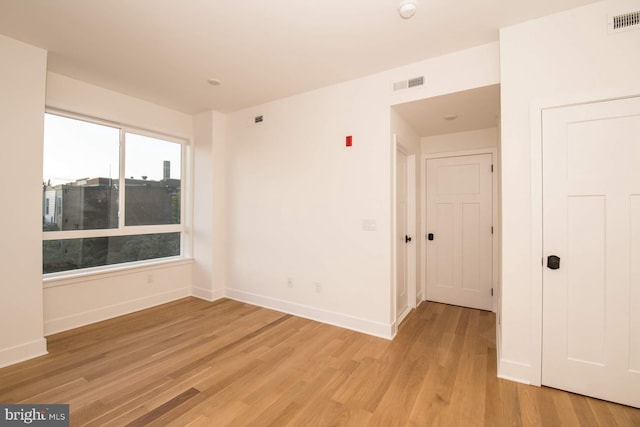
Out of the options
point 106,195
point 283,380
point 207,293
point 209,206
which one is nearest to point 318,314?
point 283,380

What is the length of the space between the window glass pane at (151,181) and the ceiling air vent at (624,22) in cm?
506

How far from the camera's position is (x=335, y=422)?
182 centimetres

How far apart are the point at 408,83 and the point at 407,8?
906mm

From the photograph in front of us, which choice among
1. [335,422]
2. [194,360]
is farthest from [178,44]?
[335,422]

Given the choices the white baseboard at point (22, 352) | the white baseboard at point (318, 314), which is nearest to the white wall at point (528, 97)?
the white baseboard at point (318, 314)

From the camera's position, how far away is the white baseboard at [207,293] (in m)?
4.25

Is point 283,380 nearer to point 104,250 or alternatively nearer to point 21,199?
point 21,199

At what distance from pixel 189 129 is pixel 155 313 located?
281 cm

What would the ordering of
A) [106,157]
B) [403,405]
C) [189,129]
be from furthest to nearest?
[189,129] → [106,157] → [403,405]

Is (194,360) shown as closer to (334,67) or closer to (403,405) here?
(403,405)

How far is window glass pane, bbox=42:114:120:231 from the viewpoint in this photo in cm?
323

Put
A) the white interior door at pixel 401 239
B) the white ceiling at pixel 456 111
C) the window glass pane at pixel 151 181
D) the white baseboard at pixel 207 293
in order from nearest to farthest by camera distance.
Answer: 1. the white ceiling at pixel 456 111
2. the white interior door at pixel 401 239
3. the window glass pane at pixel 151 181
4. the white baseboard at pixel 207 293

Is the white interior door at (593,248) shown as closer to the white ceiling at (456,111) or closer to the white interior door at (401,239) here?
the white ceiling at (456,111)

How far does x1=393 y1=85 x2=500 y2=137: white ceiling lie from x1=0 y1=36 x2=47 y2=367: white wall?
3610 millimetres
